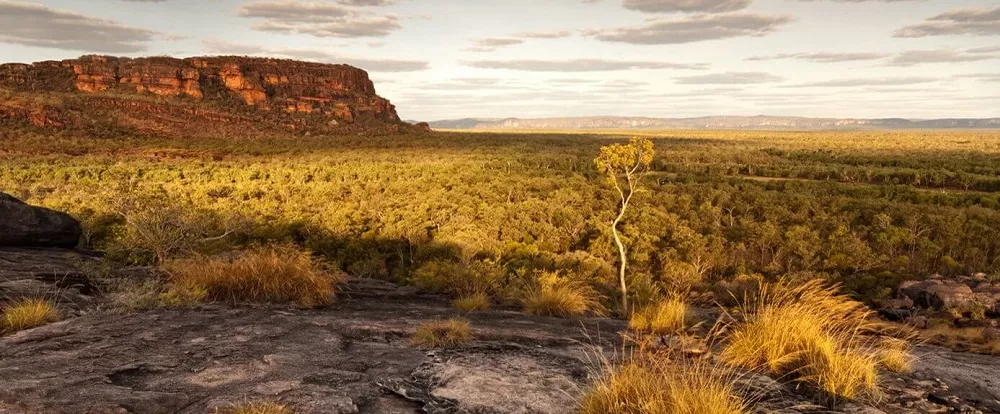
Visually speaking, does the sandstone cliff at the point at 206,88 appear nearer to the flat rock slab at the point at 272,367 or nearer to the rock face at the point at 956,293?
the flat rock slab at the point at 272,367

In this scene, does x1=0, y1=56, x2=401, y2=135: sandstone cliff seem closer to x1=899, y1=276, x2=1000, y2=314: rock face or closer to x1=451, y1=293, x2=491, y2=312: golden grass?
x1=451, y1=293, x2=491, y2=312: golden grass

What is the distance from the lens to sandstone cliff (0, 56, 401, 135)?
9450cm

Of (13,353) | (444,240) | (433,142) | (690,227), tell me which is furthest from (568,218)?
(433,142)

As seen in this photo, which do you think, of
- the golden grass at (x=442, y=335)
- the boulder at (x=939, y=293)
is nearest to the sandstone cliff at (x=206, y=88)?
the golden grass at (x=442, y=335)

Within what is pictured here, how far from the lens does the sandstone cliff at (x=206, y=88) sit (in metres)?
94.5

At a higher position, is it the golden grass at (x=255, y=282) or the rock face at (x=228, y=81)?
the rock face at (x=228, y=81)

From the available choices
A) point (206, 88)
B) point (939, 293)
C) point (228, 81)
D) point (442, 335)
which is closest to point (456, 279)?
point (442, 335)

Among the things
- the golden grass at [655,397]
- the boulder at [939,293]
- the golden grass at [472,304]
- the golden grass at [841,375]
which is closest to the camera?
the golden grass at [655,397]

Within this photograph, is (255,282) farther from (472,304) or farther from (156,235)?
(156,235)

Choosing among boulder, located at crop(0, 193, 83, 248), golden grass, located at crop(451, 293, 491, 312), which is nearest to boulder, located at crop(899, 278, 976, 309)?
golden grass, located at crop(451, 293, 491, 312)

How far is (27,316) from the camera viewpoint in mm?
5930

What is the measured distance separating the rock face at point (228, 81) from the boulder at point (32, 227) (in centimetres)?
10238

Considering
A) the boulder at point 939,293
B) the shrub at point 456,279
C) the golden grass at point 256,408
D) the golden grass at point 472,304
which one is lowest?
the boulder at point 939,293

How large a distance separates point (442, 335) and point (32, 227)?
36.5ft
